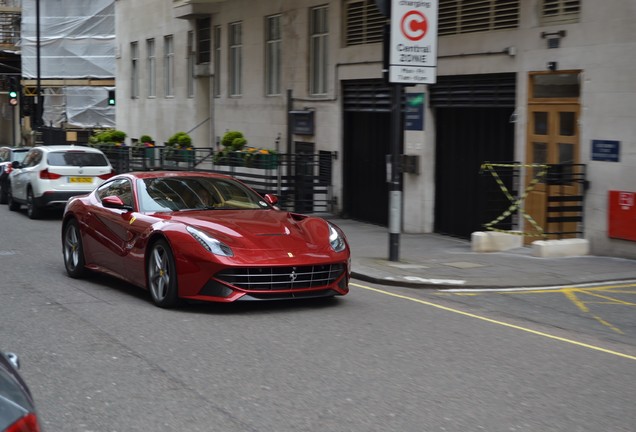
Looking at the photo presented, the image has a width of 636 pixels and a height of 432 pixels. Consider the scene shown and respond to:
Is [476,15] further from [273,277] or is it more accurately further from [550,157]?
[273,277]

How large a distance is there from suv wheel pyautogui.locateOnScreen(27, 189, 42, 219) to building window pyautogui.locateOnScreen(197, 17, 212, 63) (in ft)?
31.6

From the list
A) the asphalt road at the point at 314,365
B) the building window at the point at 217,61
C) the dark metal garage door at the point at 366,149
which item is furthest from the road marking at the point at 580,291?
the building window at the point at 217,61

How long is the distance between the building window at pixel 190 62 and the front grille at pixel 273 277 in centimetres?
2186

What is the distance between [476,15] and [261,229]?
8.75m

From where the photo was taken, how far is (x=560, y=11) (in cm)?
1498

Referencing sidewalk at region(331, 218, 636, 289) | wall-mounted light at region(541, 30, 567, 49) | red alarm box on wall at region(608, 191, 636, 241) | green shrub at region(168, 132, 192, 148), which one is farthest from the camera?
green shrub at region(168, 132, 192, 148)

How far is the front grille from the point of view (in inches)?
359

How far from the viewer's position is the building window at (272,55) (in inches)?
977

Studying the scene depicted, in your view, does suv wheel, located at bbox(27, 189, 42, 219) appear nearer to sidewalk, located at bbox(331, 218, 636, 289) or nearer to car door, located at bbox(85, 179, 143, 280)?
sidewalk, located at bbox(331, 218, 636, 289)

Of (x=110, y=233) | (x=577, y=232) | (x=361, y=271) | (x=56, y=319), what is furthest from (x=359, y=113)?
(x=56, y=319)

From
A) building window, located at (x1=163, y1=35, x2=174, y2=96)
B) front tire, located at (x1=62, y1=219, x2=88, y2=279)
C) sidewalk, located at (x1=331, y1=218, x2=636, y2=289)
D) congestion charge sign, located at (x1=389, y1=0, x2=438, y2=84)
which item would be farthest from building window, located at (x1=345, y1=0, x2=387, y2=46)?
building window, located at (x1=163, y1=35, x2=174, y2=96)

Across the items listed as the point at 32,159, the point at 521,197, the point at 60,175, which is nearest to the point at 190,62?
the point at 32,159

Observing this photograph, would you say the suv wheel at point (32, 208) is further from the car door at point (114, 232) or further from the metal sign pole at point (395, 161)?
the metal sign pole at point (395, 161)

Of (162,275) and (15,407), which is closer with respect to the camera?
(15,407)
